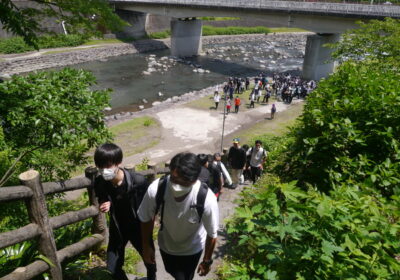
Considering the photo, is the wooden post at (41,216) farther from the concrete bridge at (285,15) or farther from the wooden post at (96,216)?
the concrete bridge at (285,15)

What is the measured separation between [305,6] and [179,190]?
31722 millimetres

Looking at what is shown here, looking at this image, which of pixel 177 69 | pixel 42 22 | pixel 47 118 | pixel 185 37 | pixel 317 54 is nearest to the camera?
pixel 47 118

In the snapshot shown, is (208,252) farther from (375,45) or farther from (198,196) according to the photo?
(375,45)

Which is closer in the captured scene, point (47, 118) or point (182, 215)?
point (182, 215)

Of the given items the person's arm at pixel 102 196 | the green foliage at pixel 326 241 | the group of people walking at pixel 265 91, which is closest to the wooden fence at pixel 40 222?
the person's arm at pixel 102 196

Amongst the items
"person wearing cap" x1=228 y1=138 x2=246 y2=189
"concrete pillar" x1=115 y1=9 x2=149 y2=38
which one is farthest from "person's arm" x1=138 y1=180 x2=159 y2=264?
"concrete pillar" x1=115 y1=9 x2=149 y2=38

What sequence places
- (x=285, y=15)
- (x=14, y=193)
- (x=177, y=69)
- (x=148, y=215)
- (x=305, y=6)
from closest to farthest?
1. (x=14, y=193)
2. (x=148, y=215)
3. (x=305, y=6)
4. (x=285, y=15)
5. (x=177, y=69)

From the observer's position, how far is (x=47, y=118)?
15.0ft

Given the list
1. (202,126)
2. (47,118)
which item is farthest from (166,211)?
(202,126)

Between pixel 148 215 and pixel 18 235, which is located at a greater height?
pixel 148 215

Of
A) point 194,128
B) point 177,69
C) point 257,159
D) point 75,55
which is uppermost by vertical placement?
point 257,159

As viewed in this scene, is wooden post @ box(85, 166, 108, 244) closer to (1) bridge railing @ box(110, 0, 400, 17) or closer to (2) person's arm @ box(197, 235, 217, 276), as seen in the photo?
(2) person's arm @ box(197, 235, 217, 276)

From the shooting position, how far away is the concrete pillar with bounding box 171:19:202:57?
4269 cm

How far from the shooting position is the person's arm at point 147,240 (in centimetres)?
310
